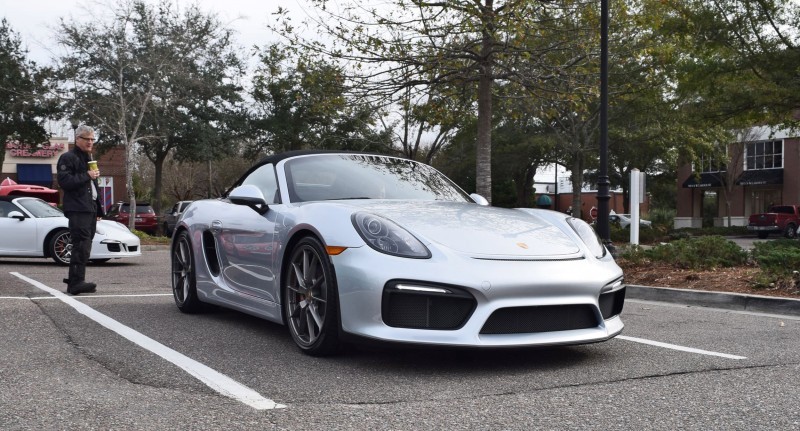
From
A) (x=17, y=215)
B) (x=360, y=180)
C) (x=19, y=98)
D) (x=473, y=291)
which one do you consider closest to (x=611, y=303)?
(x=473, y=291)

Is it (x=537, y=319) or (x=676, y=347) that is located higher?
(x=537, y=319)

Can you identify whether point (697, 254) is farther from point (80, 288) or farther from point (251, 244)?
point (80, 288)

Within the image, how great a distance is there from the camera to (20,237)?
13430 mm

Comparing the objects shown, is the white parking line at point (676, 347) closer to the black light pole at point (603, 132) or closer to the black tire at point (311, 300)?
the black tire at point (311, 300)

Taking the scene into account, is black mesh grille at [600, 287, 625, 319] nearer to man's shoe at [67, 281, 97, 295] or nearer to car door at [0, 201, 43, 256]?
man's shoe at [67, 281, 97, 295]

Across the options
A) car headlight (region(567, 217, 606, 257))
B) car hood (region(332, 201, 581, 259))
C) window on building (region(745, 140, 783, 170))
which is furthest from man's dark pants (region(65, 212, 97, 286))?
window on building (region(745, 140, 783, 170))

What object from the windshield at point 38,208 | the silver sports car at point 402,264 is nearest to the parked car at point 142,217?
the windshield at point 38,208

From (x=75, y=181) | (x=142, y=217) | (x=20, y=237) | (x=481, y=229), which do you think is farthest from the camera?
(x=142, y=217)

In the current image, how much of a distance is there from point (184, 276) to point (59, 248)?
24.6ft

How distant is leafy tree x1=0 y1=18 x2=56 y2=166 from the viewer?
94.6 feet

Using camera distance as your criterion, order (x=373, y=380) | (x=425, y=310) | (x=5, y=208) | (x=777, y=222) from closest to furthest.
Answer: (x=373, y=380), (x=425, y=310), (x=5, y=208), (x=777, y=222)

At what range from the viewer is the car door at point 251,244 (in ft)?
17.8

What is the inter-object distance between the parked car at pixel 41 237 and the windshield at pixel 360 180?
8.68 metres

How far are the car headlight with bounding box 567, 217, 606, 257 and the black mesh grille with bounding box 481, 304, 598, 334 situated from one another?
0.60 metres
